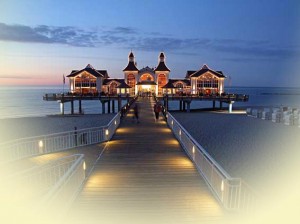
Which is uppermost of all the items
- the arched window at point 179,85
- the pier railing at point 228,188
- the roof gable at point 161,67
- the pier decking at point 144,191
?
the roof gable at point 161,67

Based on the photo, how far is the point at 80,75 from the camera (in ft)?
189

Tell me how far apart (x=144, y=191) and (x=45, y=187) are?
11.2 feet

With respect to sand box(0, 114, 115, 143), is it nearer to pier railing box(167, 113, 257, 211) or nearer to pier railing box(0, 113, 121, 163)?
pier railing box(0, 113, 121, 163)

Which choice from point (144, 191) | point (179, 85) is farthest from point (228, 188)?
point (179, 85)

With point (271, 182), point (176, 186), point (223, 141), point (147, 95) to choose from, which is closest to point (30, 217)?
point (176, 186)

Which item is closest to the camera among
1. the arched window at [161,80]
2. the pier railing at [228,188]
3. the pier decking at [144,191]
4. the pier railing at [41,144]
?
the pier railing at [228,188]

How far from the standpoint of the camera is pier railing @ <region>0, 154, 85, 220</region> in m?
5.91

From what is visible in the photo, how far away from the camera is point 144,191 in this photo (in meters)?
8.06

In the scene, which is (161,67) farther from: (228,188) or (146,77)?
(228,188)

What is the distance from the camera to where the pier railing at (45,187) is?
5914 mm

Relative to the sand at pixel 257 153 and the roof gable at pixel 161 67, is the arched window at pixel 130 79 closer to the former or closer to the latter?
the roof gable at pixel 161 67

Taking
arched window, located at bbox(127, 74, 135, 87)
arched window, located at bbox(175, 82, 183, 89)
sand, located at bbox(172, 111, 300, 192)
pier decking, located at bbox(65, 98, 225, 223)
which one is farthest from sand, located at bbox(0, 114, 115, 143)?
arched window, located at bbox(175, 82, 183, 89)

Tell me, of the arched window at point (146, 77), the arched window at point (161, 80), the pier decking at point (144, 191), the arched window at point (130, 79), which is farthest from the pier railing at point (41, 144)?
the arched window at point (161, 80)

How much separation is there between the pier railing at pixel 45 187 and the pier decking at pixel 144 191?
41cm
